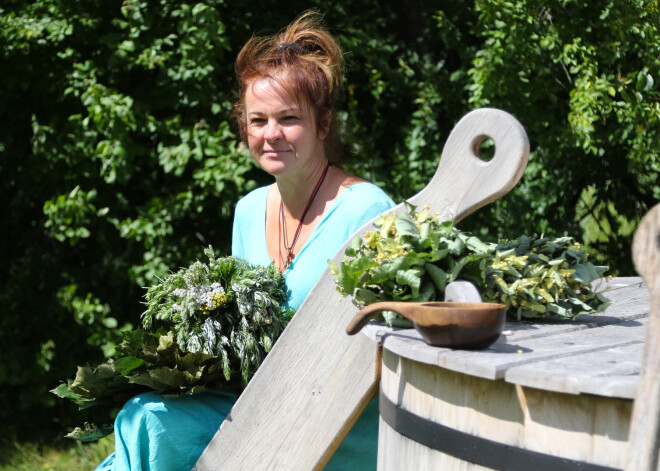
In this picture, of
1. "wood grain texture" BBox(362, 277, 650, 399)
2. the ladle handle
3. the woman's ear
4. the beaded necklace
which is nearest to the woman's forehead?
the woman's ear

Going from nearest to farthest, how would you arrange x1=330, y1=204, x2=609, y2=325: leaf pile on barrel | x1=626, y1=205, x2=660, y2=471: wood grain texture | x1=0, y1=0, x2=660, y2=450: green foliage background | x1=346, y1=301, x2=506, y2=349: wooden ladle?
x1=626, y1=205, x2=660, y2=471: wood grain texture → x1=346, y1=301, x2=506, y2=349: wooden ladle → x1=330, y1=204, x2=609, y2=325: leaf pile on barrel → x1=0, y1=0, x2=660, y2=450: green foliage background

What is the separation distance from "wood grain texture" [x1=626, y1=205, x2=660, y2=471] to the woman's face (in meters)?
1.53

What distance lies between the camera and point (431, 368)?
168 cm

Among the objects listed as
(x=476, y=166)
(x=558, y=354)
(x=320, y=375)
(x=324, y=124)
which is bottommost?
(x=320, y=375)

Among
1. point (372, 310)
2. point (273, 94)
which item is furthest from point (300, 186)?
point (372, 310)

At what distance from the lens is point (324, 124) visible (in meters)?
2.83

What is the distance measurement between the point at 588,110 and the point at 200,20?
1.91 metres

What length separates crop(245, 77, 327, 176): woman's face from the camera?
2.68 meters

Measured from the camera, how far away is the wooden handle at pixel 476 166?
2.05m

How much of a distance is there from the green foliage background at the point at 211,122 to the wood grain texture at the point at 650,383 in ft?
7.63

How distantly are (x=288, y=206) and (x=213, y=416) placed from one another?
0.80 meters

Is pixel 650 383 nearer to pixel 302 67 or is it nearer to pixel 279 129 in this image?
pixel 279 129

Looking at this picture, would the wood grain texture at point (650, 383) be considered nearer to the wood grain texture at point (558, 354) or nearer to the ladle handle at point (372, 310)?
the wood grain texture at point (558, 354)

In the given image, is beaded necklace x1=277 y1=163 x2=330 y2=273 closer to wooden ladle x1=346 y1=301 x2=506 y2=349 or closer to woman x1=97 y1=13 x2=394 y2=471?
woman x1=97 y1=13 x2=394 y2=471
